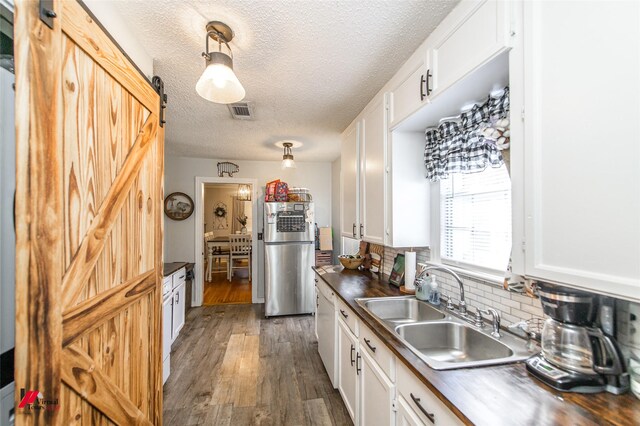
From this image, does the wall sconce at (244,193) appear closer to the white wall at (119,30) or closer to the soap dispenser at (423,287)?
the white wall at (119,30)

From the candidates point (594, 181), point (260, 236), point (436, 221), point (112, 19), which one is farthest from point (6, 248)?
point (260, 236)

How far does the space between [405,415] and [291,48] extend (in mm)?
1961

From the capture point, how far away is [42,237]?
0.77 m

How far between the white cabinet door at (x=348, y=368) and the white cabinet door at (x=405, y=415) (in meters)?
0.56

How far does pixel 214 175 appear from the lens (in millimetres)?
4617

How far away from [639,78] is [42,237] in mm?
1617

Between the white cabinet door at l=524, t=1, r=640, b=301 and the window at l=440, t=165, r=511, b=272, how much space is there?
2.10 ft

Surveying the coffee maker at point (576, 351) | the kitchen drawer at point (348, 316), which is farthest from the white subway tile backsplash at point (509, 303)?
the kitchen drawer at point (348, 316)

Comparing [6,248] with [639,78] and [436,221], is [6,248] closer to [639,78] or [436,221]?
[639,78]

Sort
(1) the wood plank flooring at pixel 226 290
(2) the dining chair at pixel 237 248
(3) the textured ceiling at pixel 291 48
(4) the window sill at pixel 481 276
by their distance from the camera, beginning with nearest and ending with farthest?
(3) the textured ceiling at pixel 291 48 → (4) the window sill at pixel 481 276 → (1) the wood plank flooring at pixel 226 290 → (2) the dining chair at pixel 237 248

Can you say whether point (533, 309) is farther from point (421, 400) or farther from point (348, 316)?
point (348, 316)

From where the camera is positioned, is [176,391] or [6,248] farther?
[176,391]

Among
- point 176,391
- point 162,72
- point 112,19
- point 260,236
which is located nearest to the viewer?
point 112,19

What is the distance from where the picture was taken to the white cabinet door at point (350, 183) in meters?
2.64
